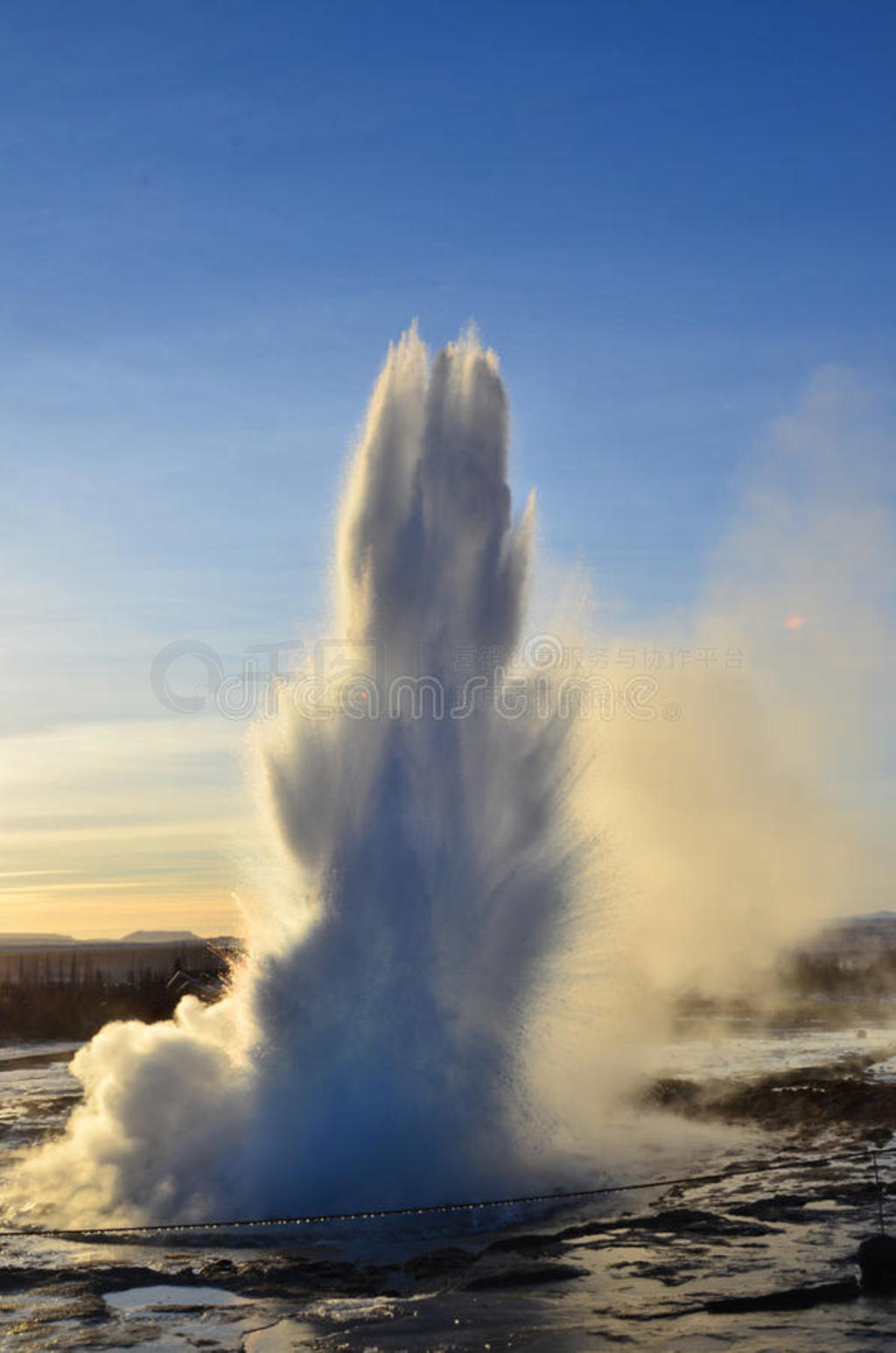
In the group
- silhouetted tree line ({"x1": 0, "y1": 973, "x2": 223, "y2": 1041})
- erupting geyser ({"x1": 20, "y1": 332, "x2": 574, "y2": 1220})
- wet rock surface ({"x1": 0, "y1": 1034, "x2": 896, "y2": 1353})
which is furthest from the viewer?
silhouetted tree line ({"x1": 0, "y1": 973, "x2": 223, "y2": 1041})

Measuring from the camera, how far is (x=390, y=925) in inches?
1035

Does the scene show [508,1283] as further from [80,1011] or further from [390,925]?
[80,1011]

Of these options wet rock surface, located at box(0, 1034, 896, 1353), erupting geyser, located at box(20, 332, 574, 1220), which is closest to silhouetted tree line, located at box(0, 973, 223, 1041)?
erupting geyser, located at box(20, 332, 574, 1220)

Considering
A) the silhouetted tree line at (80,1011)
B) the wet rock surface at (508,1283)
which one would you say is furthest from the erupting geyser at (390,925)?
the silhouetted tree line at (80,1011)

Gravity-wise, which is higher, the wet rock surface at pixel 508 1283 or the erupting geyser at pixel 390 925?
the erupting geyser at pixel 390 925

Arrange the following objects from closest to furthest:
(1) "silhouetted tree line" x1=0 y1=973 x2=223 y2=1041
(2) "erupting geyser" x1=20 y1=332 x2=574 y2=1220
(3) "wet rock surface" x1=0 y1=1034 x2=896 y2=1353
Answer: (3) "wet rock surface" x1=0 y1=1034 x2=896 y2=1353 → (2) "erupting geyser" x1=20 y1=332 x2=574 y2=1220 → (1) "silhouetted tree line" x1=0 y1=973 x2=223 y2=1041

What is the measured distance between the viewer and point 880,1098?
116ft

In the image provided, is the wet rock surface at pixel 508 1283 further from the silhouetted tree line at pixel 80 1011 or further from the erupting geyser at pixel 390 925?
the silhouetted tree line at pixel 80 1011

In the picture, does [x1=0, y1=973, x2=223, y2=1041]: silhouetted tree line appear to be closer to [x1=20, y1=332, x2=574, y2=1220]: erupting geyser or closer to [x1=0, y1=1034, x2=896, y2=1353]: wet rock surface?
[x1=20, y1=332, x2=574, y2=1220]: erupting geyser

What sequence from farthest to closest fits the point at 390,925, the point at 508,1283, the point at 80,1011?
the point at 80,1011, the point at 390,925, the point at 508,1283

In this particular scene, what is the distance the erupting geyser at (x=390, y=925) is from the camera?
24.6 m

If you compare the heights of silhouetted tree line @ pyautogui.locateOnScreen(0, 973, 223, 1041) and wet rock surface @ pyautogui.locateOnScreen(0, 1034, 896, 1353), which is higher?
silhouetted tree line @ pyautogui.locateOnScreen(0, 973, 223, 1041)

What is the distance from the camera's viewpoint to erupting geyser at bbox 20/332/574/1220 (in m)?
24.6

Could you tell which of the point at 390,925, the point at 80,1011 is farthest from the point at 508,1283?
the point at 80,1011
